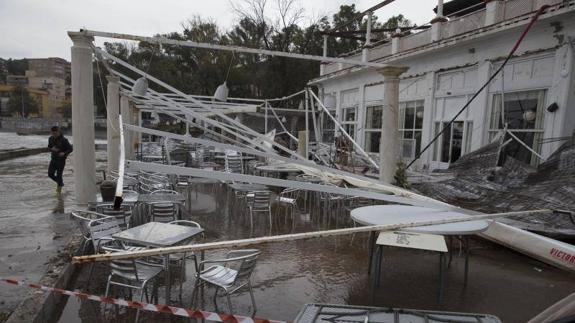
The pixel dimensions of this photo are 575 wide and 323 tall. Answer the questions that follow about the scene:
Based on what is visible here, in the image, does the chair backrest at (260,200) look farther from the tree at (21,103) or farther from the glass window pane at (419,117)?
the tree at (21,103)

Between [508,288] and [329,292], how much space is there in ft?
7.60

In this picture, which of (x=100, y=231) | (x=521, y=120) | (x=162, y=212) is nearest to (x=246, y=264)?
(x=100, y=231)

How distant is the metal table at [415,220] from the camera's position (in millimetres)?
4281

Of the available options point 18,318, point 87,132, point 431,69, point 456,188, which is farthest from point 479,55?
point 18,318

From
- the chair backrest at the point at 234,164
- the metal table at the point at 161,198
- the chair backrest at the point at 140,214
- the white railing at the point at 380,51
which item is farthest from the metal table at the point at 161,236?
the white railing at the point at 380,51

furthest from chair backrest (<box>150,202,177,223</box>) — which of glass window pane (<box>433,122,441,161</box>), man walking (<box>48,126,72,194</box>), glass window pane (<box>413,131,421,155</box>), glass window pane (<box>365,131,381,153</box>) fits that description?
glass window pane (<box>365,131,381,153</box>)

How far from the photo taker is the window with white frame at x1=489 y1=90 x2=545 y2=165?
33.4 feet

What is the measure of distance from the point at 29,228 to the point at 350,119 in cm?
1604

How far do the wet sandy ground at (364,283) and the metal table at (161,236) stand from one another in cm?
72

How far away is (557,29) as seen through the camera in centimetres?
934

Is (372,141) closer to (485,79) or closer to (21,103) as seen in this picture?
(485,79)

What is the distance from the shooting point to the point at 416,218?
4820 mm

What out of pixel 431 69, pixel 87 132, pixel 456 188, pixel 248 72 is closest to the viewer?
pixel 87 132

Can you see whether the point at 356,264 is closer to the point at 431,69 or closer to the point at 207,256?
the point at 207,256
